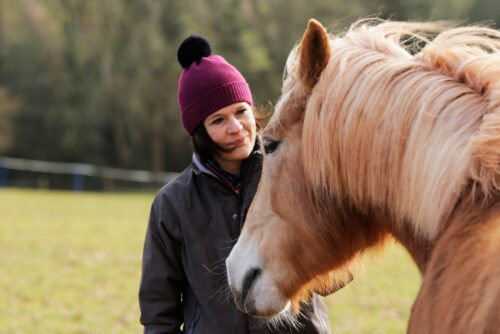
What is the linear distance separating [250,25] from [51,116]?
11488 millimetres

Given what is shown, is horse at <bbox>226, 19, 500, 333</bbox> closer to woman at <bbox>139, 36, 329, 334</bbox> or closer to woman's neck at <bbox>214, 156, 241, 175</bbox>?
woman at <bbox>139, 36, 329, 334</bbox>

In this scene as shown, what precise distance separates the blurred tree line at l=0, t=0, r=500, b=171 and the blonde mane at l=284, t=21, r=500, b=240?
33729 mm

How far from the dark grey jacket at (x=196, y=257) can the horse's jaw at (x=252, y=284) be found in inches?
19.8

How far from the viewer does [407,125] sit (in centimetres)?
213

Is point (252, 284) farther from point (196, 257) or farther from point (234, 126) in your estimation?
point (234, 126)

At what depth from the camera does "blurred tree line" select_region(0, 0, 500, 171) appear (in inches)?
1421

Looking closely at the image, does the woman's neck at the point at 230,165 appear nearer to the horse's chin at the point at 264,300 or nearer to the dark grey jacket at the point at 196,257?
the dark grey jacket at the point at 196,257

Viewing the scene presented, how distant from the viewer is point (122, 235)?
1476 cm

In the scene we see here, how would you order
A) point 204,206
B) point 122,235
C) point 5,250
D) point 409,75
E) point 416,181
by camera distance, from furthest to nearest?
point 122,235, point 5,250, point 204,206, point 409,75, point 416,181

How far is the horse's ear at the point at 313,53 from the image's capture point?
88.7 inches

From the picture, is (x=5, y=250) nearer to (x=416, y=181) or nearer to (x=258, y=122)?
(x=258, y=122)

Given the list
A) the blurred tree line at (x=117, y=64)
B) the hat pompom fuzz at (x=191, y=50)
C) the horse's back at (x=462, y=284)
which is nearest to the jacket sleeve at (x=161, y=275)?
the hat pompom fuzz at (x=191, y=50)

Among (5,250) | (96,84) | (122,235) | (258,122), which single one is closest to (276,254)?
(258,122)

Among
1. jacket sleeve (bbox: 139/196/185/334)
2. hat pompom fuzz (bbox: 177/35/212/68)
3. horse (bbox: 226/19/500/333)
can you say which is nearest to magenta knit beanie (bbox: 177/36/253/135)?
hat pompom fuzz (bbox: 177/35/212/68)
